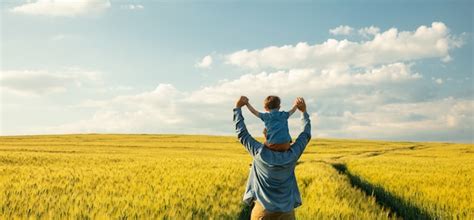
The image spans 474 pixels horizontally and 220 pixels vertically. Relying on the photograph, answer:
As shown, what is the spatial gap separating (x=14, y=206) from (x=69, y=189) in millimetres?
3089

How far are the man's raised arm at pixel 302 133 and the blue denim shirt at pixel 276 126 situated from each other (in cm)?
22

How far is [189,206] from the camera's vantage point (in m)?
8.44

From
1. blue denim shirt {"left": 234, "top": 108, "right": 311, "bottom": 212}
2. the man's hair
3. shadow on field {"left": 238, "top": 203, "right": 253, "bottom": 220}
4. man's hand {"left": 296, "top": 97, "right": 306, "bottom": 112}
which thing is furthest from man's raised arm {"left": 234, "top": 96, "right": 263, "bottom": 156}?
shadow on field {"left": 238, "top": 203, "right": 253, "bottom": 220}

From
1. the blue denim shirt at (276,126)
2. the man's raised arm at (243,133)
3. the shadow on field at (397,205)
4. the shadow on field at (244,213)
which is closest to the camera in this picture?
the blue denim shirt at (276,126)

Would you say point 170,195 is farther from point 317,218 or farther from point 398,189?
point 398,189

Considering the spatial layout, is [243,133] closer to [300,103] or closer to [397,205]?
[300,103]

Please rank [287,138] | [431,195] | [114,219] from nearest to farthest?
1. [287,138]
2. [114,219]
3. [431,195]

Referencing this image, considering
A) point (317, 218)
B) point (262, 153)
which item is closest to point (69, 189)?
point (317, 218)

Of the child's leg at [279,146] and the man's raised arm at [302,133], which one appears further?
the man's raised arm at [302,133]

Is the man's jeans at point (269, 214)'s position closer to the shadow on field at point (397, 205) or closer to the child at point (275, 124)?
the child at point (275, 124)

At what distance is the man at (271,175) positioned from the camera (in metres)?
4.88

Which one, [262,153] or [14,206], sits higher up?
[262,153]

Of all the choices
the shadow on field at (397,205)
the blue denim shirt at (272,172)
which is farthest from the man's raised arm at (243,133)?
the shadow on field at (397,205)

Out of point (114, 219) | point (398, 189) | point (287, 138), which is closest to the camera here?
point (287, 138)
